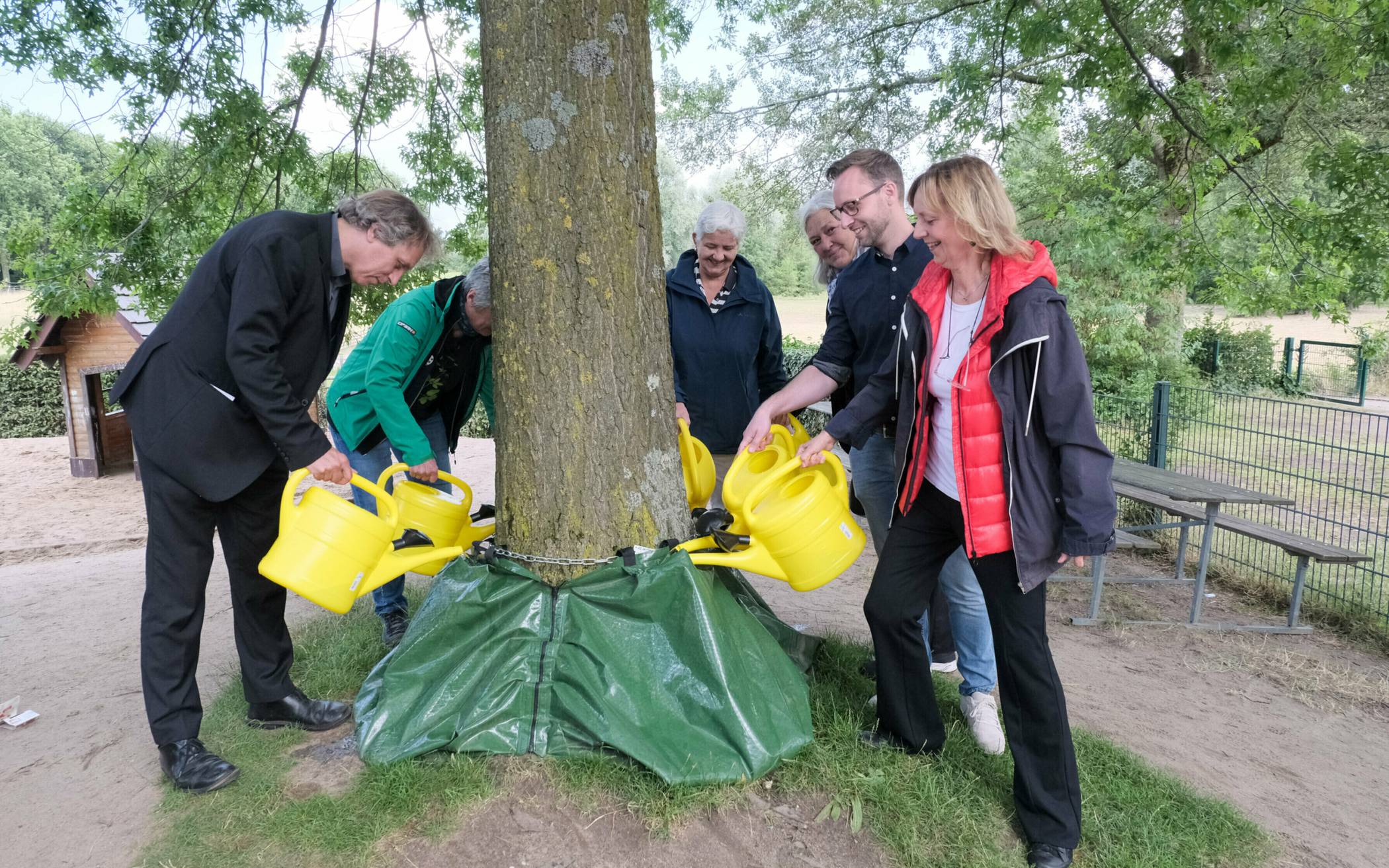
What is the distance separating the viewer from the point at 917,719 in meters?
2.67

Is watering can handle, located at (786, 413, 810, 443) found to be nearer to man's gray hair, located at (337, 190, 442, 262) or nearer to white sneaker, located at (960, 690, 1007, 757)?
white sneaker, located at (960, 690, 1007, 757)

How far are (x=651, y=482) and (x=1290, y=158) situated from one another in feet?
48.2

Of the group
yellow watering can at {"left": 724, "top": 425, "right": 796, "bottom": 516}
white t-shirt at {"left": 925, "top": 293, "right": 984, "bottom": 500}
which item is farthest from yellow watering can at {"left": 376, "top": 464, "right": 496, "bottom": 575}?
white t-shirt at {"left": 925, "top": 293, "right": 984, "bottom": 500}

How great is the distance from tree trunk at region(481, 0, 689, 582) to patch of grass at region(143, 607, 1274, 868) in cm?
65

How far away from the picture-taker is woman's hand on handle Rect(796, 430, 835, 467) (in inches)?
109

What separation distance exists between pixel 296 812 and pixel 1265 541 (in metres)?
4.62

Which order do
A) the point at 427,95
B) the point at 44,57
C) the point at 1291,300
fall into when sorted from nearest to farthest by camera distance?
the point at 44,57 < the point at 1291,300 < the point at 427,95

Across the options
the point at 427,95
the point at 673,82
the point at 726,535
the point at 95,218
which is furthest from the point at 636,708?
the point at 673,82

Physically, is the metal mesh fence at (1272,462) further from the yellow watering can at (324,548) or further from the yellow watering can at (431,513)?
the yellow watering can at (324,548)

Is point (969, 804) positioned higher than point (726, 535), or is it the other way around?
point (726, 535)

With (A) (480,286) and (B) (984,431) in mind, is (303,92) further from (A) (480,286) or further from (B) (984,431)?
(B) (984,431)

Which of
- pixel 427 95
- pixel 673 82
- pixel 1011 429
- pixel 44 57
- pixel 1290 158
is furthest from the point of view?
pixel 673 82

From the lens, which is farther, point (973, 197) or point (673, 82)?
point (673, 82)

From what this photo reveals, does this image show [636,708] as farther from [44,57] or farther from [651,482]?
[44,57]
